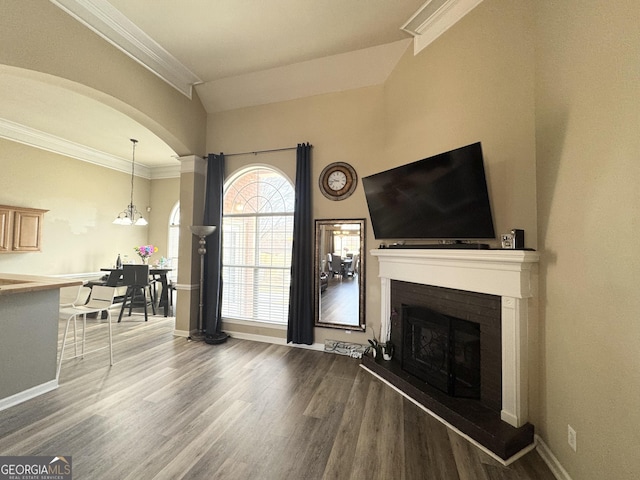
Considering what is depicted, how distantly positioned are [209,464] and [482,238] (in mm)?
2568

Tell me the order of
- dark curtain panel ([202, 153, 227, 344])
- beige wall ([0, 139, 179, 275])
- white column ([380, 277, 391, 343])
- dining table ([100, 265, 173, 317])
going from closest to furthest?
white column ([380, 277, 391, 343]) → dark curtain panel ([202, 153, 227, 344]) → beige wall ([0, 139, 179, 275]) → dining table ([100, 265, 173, 317])

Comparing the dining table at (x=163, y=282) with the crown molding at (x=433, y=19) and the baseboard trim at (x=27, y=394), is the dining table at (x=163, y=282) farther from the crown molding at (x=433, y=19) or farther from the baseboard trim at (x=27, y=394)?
the crown molding at (x=433, y=19)

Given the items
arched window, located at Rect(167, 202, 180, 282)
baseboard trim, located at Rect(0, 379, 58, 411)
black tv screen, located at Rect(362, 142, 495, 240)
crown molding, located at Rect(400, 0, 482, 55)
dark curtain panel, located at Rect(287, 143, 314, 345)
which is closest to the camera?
black tv screen, located at Rect(362, 142, 495, 240)

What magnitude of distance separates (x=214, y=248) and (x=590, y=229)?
13.8 ft

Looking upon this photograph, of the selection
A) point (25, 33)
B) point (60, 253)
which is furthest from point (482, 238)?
point (60, 253)

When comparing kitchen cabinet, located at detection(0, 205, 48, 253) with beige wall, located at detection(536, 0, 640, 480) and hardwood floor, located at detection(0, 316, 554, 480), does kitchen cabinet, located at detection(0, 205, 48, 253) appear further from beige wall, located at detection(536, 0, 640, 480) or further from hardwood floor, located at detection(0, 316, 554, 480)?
beige wall, located at detection(536, 0, 640, 480)

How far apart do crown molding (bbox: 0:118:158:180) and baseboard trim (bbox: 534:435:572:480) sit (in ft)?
25.8

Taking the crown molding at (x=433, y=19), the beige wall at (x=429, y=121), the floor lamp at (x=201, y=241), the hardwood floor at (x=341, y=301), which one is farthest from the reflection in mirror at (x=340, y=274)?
Answer: the crown molding at (x=433, y=19)

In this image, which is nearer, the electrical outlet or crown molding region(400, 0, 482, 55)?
the electrical outlet

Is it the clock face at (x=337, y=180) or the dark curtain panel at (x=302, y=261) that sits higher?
the clock face at (x=337, y=180)

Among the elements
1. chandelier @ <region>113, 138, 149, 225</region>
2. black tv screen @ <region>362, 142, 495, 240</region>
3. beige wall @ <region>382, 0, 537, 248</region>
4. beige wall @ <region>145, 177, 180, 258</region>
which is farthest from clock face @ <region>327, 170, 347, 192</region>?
beige wall @ <region>145, 177, 180, 258</region>

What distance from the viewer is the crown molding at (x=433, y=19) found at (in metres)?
2.51

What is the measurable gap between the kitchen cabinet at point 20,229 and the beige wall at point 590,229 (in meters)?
7.17

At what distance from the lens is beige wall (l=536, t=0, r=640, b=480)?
4.15 feet
